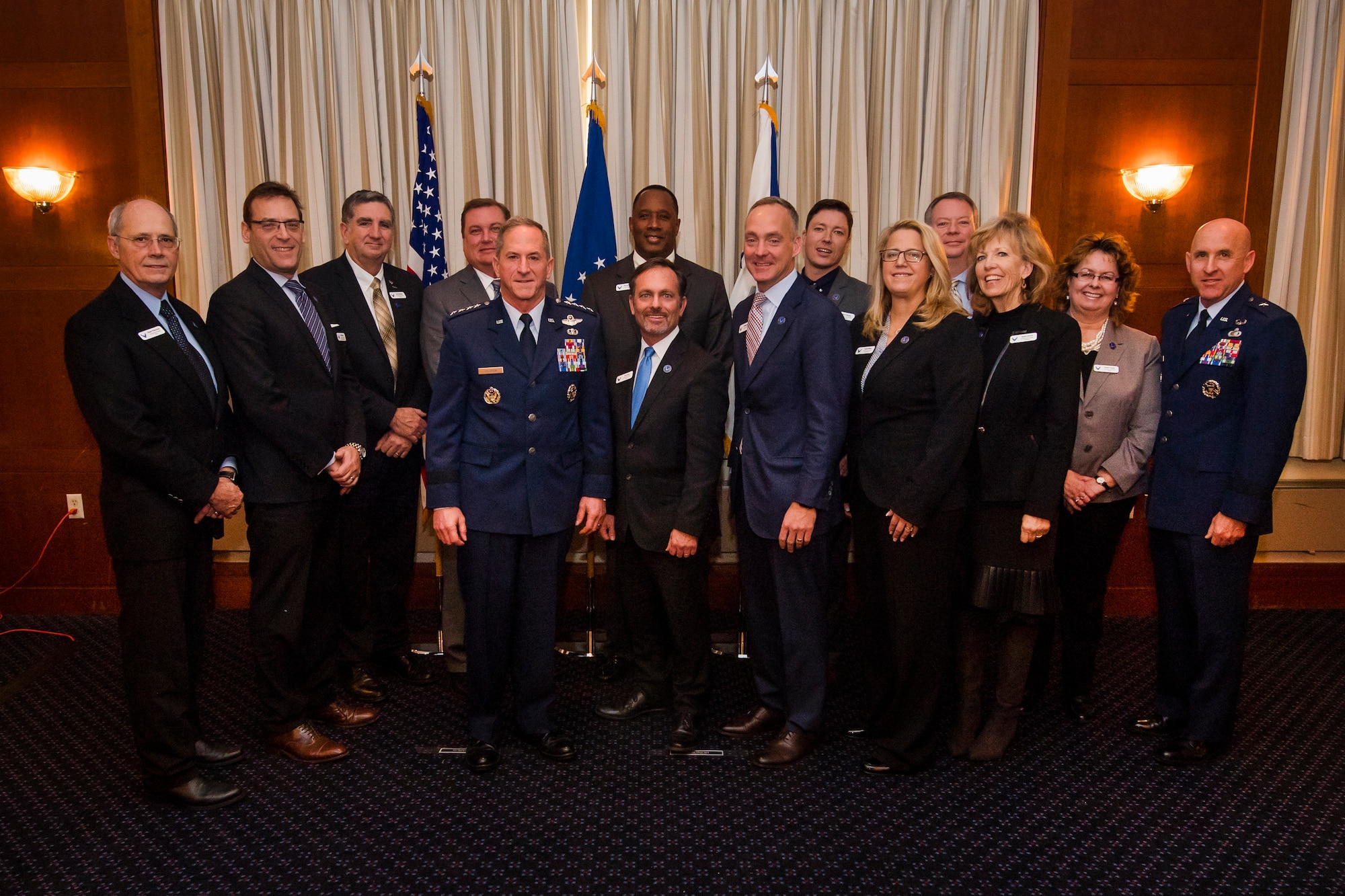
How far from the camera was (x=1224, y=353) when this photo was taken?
2738mm

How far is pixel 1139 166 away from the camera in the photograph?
4.30m

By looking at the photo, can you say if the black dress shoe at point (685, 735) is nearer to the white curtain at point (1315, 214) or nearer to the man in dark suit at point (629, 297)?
the man in dark suit at point (629, 297)

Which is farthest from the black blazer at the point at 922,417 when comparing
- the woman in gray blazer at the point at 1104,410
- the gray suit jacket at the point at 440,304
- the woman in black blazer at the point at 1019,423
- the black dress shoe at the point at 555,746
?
the gray suit jacket at the point at 440,304

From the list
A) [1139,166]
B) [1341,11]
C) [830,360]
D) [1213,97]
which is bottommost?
[830,360]

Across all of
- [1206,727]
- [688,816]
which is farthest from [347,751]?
[1206,727]

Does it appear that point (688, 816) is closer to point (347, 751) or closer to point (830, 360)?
point (347, 751)

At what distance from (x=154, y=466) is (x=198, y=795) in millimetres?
1063

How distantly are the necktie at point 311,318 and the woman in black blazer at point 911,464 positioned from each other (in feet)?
6.05

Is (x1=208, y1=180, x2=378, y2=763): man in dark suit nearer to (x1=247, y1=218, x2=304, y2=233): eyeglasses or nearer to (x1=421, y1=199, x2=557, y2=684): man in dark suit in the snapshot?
(x1=247, y1=218, x2=304, y2=233): eyeglasses

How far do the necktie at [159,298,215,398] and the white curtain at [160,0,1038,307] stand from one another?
6.40ft

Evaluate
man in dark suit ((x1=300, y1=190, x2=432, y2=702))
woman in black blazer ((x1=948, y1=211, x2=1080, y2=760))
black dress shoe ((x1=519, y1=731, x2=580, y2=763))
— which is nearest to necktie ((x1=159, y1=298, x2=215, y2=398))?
man in dark suit ((x1=300, y1=190, x2=432, y2=702))

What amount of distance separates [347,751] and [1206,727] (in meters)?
3.04

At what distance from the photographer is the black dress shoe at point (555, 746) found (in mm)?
2856

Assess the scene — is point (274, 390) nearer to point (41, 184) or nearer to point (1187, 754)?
point (41, 184)
